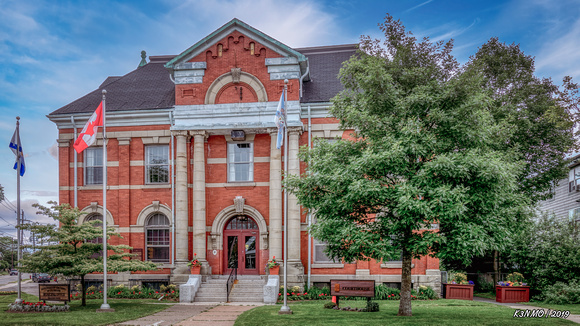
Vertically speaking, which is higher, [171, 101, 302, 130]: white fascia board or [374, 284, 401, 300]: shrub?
[171, 101, 302, 130]: white fascia board

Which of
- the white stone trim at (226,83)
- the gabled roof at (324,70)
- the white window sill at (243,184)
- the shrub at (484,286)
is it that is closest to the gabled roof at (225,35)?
the white stone trim at (226,83)

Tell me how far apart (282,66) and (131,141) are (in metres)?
9.29

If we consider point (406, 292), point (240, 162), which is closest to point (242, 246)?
point (240, 162)

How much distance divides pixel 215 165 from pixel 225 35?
6902 millimetres

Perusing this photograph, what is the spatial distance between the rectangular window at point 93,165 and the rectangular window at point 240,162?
24.6 feet

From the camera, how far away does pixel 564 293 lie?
21891 mm

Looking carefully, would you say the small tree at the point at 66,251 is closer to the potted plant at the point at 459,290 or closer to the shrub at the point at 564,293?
the potted plant at the point at 459,290

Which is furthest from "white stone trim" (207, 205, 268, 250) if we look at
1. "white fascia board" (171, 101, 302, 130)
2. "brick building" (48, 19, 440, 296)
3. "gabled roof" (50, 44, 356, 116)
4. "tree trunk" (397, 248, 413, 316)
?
"tree trunk" (397, 248, 413, 316)

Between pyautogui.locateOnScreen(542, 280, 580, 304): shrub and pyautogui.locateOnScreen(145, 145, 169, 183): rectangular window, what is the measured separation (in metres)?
19.6

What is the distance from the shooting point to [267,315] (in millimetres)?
16953

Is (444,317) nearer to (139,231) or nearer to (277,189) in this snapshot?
(277,189)

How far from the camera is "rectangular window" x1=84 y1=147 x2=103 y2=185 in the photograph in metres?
27.5

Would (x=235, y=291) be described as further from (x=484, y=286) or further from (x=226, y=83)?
(x=484, y=286)

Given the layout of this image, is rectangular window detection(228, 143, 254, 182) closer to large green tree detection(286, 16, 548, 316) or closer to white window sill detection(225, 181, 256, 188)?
→ white window sill detection(225, 181, 256, 188)
